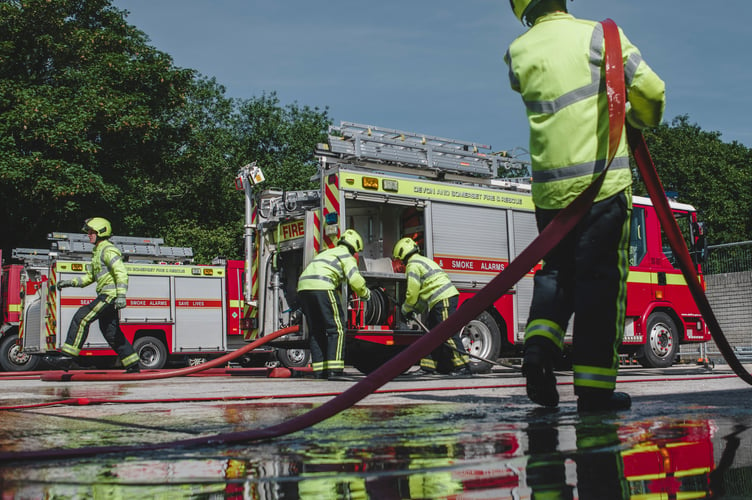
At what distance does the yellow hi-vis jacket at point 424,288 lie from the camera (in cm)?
1010

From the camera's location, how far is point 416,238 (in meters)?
11.7

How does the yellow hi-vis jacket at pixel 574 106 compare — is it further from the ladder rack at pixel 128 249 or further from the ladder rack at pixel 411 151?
the ladder rack at pixel 128 249

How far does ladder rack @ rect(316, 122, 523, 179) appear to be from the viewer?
1098 centimetres

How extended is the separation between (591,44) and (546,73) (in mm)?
219

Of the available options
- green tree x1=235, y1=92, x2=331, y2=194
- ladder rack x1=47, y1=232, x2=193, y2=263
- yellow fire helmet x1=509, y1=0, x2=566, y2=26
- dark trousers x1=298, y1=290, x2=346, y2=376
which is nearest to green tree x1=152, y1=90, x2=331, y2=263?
green tree x1=235, y1=92, x2=331, y2=194

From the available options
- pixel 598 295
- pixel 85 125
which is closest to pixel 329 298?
pixel 598 295

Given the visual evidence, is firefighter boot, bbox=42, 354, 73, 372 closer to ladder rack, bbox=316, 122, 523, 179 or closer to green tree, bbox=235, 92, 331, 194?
ladder rack, bbox=316, 122, 523, 179

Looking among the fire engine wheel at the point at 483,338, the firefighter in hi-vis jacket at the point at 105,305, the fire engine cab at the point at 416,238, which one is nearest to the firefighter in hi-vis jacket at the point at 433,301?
the fire engine cab at the point at 416,238

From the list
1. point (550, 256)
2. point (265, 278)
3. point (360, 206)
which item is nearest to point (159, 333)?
point (265, 278)

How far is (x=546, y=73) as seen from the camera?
3.87 metres

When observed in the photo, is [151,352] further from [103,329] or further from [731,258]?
[731,258]

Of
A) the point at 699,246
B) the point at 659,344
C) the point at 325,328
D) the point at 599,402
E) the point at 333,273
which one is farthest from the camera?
the point at 659,344

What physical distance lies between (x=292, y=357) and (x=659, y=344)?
7461 mm

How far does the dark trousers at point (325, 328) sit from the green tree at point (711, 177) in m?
29.1
